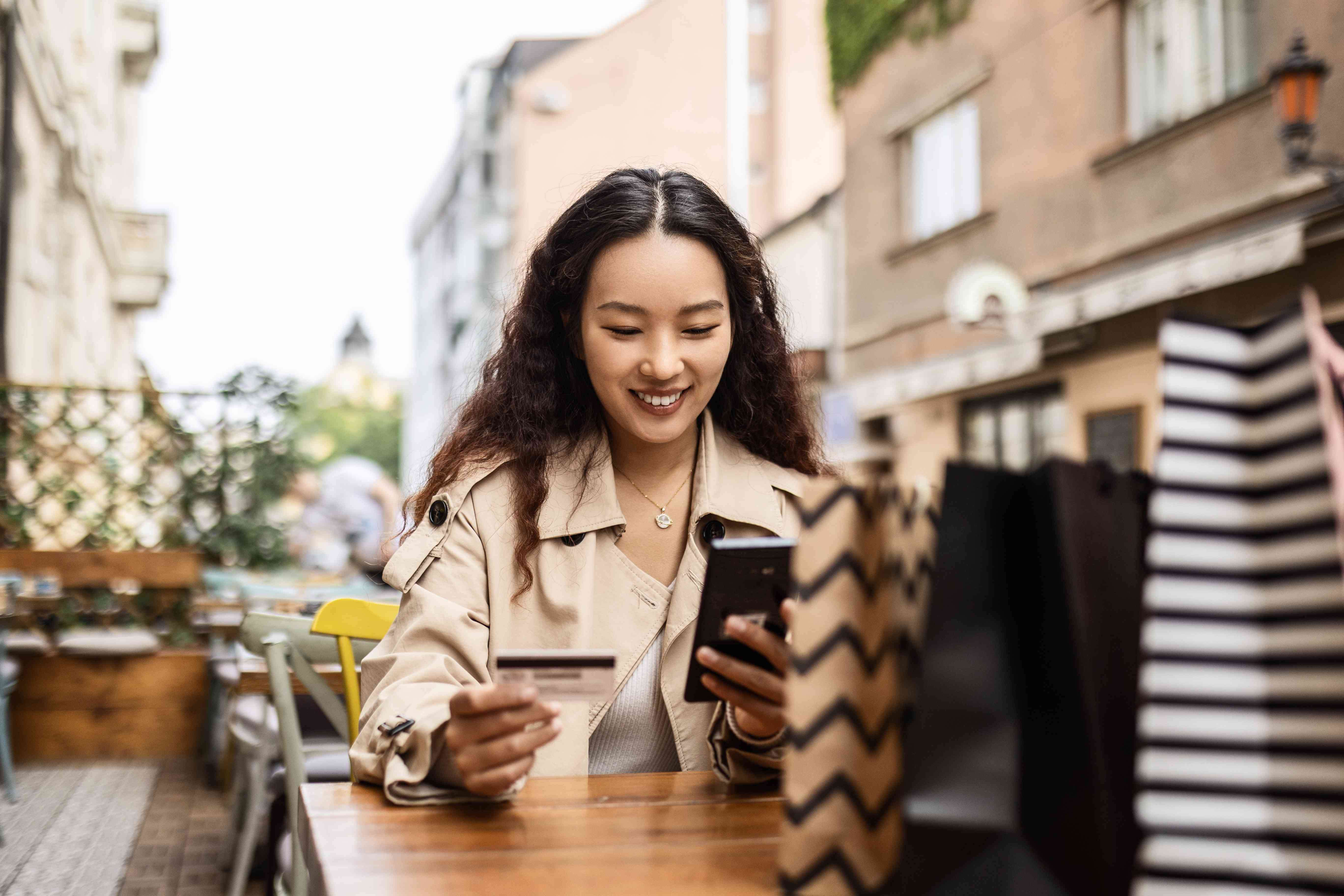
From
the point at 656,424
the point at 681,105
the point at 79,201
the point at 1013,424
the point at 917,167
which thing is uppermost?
the point at 681,105

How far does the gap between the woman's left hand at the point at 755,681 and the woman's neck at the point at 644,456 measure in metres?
0.55

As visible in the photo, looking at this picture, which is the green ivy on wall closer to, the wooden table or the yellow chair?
the yellow chair

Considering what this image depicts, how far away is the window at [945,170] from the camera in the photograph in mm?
11688

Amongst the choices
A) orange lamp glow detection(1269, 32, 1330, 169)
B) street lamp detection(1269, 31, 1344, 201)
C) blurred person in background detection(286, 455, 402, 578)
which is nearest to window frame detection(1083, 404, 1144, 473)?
street lamp detection(1269, 31, 1344, 201)

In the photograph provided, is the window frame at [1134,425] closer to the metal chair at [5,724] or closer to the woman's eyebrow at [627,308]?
the metal chair at [5,724]

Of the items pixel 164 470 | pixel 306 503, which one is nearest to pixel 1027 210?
pixel 306 503

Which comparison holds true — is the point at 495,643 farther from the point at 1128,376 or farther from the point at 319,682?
the point at 1128,376

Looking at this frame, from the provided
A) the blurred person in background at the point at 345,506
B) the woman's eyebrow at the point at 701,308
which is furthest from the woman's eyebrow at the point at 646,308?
the blurred person in background at the point at 345,506

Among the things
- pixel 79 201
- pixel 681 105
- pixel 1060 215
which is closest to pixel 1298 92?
pixel 1060 215

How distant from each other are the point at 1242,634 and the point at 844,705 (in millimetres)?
229

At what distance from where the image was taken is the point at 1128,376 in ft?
30.9

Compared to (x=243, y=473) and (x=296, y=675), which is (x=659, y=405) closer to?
(x=296, y=675)

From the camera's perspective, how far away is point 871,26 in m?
13.3

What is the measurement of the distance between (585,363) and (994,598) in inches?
47.3
